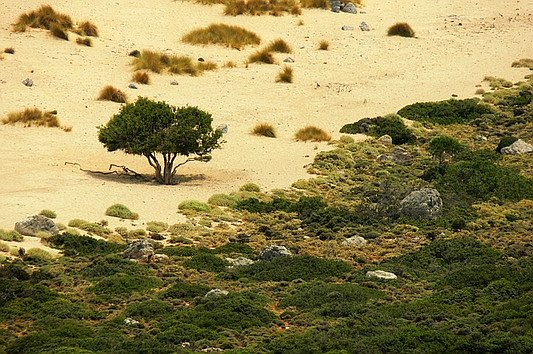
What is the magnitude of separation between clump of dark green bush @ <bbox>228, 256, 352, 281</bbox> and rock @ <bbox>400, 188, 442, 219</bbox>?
4967 mm

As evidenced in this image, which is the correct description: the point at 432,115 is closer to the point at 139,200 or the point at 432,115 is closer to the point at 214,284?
the point at 139,200

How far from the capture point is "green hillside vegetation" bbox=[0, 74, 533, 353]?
2366 cm

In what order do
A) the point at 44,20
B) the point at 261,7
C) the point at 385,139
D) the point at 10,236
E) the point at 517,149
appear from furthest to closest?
1. the point at 261,7
2. the point at 44,20
3. the point at 385,139
4. the point at 517,149
5. the point at 10,236

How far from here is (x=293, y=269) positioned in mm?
28797

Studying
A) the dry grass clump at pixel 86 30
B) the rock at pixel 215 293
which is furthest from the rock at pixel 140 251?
the dry grass clump at pixel 86 30

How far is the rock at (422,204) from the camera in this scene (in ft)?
112

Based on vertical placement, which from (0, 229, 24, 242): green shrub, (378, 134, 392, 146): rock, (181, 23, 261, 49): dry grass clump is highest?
(181, 23, 261, 49): dry grass clump

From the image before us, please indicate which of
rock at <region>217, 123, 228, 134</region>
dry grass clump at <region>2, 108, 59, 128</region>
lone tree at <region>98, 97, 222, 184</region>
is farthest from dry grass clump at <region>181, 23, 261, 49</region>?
lone tree at <region>98, 97, 222, 184</region>

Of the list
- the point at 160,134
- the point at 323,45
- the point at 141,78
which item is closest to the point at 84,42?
the point at 141,78

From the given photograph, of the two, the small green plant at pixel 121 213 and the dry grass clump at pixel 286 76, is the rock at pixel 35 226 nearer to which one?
the small green plant at pixel 121 213

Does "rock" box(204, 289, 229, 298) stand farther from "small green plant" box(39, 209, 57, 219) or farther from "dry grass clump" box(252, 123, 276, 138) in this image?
"dry grass clump" box(252, 123, 276, 138)

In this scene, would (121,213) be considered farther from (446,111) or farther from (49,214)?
(446,111)

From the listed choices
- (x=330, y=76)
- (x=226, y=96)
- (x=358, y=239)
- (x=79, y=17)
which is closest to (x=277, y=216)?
(x=358, y=239)

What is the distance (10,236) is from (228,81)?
1986cm
